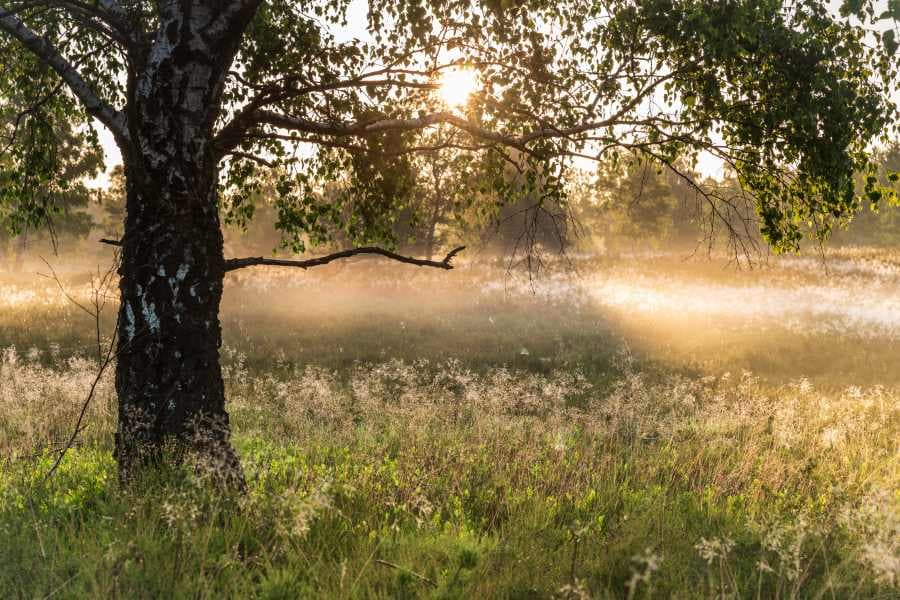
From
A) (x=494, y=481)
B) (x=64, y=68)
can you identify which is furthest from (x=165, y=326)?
(x=494, y=481)

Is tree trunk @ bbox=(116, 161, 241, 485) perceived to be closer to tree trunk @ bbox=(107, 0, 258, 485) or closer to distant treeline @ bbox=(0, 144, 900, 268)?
tree trunk @ bbox=(107, 0, 258, 485)

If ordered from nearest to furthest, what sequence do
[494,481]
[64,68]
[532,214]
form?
[64,68], [494,481], [532,214]

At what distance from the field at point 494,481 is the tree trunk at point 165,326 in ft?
1.22

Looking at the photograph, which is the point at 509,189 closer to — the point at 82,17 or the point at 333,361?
the point at 82,17

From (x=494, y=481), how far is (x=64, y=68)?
15.0 feet

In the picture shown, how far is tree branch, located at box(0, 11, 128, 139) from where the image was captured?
4348 mm

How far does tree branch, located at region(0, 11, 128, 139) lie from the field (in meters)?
2.69

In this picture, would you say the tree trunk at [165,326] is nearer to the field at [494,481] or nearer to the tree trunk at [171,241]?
the tree trunk at [171,241]

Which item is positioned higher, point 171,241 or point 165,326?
point 171,241

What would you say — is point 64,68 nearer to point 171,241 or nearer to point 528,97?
point 171,241

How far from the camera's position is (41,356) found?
15156 millimetres

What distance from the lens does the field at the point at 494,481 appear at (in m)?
3.17

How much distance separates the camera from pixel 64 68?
14.8ft

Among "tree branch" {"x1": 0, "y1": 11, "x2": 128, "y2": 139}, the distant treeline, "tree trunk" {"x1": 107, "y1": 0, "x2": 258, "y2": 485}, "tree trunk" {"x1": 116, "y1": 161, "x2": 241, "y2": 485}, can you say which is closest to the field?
"tree trunk" {"x1": 116, "y1": 161, "x2": 241, "y2": 485}
